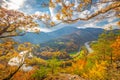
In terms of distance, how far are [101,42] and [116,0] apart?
34209 millimetres

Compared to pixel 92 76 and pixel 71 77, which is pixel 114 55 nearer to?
pixel 92 76

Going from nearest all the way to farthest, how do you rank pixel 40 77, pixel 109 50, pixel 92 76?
pixel 40 77, pixel 92 76, pixel 109 50

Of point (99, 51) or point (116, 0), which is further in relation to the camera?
point (99, 51)

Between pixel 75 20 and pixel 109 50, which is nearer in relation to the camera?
pixel 75 20

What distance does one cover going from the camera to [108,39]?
139ft

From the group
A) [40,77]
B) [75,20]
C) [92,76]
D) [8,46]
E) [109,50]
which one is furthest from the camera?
[109,50]

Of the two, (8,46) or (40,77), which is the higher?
(8,46)

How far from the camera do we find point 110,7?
→ 844 centimetres

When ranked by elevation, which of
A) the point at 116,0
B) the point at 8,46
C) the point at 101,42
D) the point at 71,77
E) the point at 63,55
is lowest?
the point at 63,55

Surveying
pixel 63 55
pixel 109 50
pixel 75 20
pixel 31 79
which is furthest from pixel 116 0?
pixel 63 55

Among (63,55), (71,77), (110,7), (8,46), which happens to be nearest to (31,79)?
(8,46)

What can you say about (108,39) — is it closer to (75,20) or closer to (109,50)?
(109,50)

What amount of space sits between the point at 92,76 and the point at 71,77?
9081 millimetres

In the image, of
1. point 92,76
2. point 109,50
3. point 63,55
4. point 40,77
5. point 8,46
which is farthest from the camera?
point 63,55
